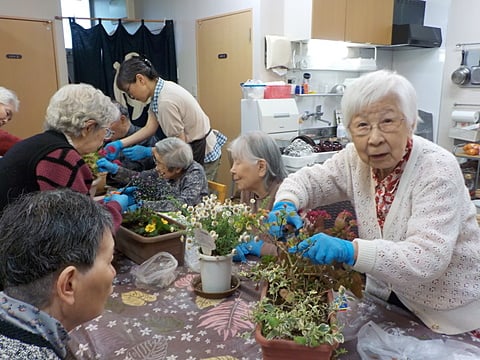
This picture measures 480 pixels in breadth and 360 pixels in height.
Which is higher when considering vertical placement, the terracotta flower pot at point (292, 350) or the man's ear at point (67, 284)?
the man's ear at point (67, 284)

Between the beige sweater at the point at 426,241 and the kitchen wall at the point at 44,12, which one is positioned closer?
the beige sweater at the point at 426,241

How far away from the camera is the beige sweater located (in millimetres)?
1024

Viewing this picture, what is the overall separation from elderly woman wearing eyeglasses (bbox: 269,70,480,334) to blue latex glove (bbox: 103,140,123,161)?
218 cm

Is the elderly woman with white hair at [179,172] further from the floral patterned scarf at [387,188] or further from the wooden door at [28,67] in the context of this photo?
the wooden door at [28,67]

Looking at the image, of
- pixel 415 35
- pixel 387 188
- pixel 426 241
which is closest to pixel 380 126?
pixel 387 188

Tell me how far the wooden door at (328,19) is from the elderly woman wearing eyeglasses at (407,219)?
9.43 feet

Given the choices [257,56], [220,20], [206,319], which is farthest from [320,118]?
[206,319]

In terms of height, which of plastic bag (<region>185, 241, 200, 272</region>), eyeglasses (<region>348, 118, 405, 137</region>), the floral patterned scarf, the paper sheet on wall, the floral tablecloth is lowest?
the floral tablecloth

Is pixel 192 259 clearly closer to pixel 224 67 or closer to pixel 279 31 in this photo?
pixel 279 31

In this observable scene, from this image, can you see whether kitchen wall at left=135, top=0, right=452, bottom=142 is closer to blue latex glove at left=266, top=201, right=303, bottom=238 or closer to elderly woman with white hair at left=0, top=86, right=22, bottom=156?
elderly woman with white hair at left=0, top=86, right=22, bottom=156

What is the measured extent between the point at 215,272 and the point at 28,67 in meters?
4.01

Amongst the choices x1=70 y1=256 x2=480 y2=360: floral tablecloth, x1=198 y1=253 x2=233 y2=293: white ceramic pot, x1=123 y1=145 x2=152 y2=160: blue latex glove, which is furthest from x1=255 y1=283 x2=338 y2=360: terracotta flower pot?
x1=123 y1=145 x2=152 y2=160: blue latex glove

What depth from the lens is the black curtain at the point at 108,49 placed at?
4641 millimetres

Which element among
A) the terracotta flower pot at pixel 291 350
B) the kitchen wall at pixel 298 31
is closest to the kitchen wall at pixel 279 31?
the kitchen wall at pixel 298 31
